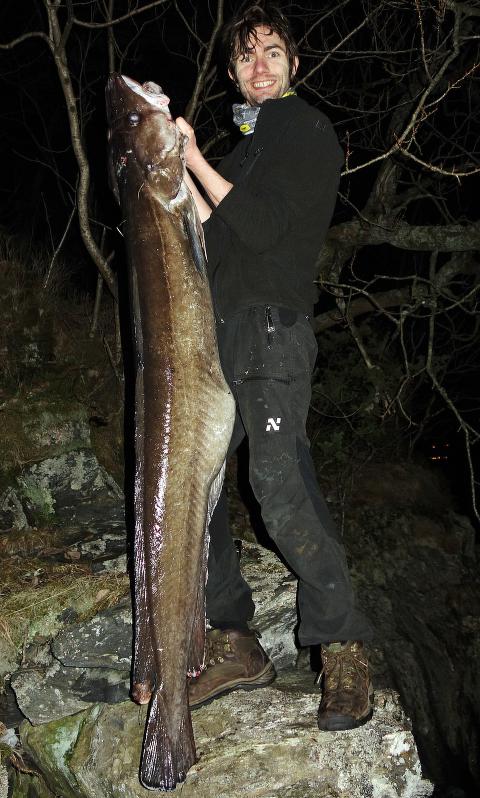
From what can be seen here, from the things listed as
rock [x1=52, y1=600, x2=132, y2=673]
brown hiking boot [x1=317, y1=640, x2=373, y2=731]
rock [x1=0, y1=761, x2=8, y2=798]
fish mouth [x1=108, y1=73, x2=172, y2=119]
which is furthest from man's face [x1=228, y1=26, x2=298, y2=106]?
rock [x1=0, y1=761, x2=8, y2=798]

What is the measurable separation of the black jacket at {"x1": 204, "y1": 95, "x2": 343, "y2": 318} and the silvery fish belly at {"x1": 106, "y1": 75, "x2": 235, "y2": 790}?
176mm

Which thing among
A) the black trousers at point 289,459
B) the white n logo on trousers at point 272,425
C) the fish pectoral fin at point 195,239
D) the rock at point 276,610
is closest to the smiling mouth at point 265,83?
the fish pectoral fin at point 195,239

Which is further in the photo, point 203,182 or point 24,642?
point 24,642

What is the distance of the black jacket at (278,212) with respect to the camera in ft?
7.88

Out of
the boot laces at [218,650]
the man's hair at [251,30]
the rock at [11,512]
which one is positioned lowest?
the boot laces at [218,650]

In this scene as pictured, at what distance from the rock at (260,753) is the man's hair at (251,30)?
8.90 feet

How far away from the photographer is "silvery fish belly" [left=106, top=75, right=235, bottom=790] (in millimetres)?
2174

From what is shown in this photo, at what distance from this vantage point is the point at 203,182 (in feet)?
8.17

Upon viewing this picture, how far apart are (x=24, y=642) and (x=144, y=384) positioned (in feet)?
5.53

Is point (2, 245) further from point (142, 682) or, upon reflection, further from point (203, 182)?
point (142, 682)

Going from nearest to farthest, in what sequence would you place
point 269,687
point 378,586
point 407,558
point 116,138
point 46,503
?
1. point 116,138
2. point 269,687
3. point 46,503
4. point 378,586
5. point 407,558

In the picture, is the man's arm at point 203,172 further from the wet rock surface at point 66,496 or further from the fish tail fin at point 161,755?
the wet rock surface at point 66,496

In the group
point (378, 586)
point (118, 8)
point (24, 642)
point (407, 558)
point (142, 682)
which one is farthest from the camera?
point (118, 8)

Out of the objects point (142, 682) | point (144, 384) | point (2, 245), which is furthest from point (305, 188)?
point (2, 245)
